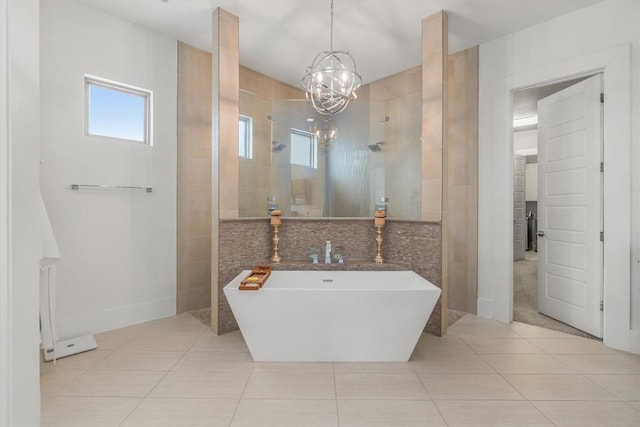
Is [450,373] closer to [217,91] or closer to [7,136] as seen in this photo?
[7,136]

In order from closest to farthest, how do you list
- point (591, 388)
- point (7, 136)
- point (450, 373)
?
point (7, 136), point (591, 388), point (450, 373)

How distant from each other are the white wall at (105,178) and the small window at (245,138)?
712 millimetres

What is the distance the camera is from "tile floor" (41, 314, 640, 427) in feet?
5.52

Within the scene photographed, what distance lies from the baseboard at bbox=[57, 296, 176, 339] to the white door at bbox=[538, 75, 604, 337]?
13.0 feet

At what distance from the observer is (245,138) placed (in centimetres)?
327

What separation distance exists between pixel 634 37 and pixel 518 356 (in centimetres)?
266

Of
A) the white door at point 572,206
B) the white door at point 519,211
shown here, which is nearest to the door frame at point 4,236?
the white door at point 572,206

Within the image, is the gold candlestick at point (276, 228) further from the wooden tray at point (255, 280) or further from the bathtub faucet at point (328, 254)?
the bathtub faucet at point (328, 254)

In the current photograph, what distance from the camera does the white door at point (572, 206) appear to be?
2771 mm

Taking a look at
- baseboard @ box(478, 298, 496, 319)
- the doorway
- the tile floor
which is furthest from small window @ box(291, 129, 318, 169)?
baseboard @ box(478, 298, 496, 319)

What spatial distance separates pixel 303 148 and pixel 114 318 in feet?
8.14

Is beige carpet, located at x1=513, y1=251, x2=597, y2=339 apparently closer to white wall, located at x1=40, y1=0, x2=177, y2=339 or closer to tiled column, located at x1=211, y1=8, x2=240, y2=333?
tiled column, located at x1=211, y1=8, x2=240, y2=333

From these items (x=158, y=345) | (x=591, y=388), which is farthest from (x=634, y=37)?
(x=158, y=345)

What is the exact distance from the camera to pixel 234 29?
2.92m
